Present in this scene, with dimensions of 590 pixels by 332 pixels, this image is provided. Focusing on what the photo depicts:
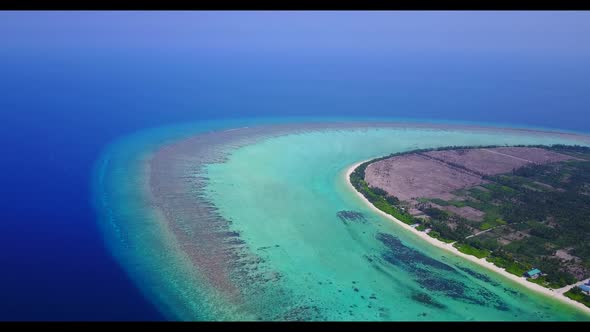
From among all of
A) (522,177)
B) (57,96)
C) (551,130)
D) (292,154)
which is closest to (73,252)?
(292,154)

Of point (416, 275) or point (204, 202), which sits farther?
point (204, 202)

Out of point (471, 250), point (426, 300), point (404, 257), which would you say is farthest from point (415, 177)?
point (426, 300)

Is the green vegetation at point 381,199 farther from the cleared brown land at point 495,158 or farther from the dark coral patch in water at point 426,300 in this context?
the cleared brown land at point 495,158

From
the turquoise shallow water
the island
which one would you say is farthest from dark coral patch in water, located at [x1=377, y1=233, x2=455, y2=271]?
the island
